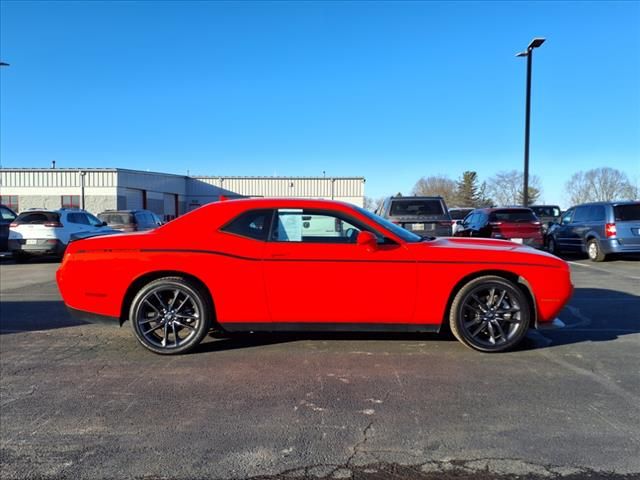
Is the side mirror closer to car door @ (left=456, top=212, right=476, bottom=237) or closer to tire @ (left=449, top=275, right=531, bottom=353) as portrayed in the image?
tire @ (left=449, top=275, right=531, bottom=353)

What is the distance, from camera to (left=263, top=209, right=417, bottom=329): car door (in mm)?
4707

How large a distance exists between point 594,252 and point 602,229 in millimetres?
809

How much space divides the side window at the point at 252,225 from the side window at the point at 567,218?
1320cm

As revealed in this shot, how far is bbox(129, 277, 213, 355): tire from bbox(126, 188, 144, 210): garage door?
3992 cm

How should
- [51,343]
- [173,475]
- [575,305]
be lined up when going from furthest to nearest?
[575,305]
[51,343]
[173,475]

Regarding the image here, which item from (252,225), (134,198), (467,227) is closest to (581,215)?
(467,227)

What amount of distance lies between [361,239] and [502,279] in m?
1.49

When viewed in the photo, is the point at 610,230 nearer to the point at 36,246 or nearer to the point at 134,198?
the point at 36,246

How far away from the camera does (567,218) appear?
15359mm

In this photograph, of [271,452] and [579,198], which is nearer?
[271,452]

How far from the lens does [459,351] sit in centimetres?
493

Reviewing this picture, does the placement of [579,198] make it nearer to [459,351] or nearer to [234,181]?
[234,181]

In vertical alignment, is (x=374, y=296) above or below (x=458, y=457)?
above

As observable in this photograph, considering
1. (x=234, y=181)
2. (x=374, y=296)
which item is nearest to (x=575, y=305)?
(x=374, y=296)
